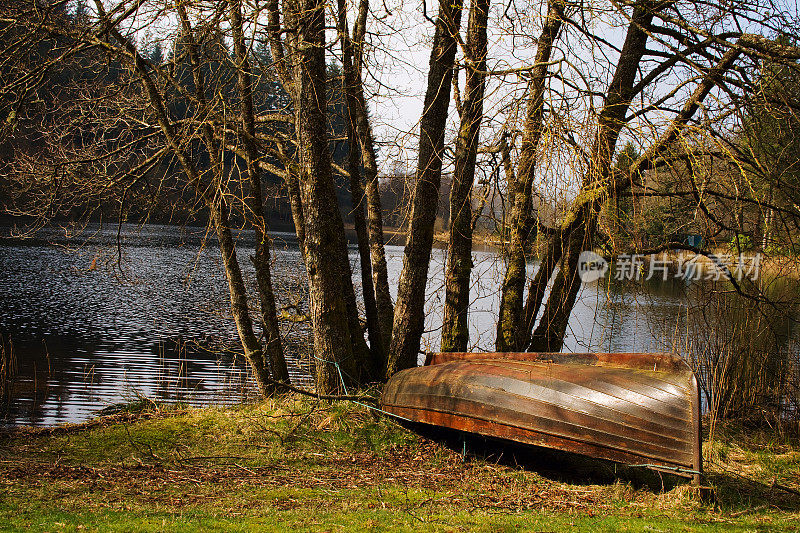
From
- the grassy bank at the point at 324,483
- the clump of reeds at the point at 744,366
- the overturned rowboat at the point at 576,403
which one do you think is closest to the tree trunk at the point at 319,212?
the grassy bank at the point at 324,483

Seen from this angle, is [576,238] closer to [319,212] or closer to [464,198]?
[464,198]

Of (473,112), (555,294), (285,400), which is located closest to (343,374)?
(285,400)

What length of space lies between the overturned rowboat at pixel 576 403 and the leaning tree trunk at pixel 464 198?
45.2 inches

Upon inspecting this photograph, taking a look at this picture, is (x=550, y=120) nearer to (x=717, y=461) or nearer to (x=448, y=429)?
(x=448, y=429)

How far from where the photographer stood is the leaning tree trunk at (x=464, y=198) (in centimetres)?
728

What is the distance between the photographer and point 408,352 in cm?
782

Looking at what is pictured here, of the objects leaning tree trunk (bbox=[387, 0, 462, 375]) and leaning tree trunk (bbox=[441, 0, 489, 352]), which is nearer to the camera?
leaning tree trunk (bbox=[441, 0, 489, 352])

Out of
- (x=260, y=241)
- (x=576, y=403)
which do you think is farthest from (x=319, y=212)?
(x=576, y=403)

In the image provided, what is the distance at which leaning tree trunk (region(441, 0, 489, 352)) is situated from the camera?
7.28m

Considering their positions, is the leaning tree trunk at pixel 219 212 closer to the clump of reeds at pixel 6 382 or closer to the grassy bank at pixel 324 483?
the grassy bank at pixel 324 483

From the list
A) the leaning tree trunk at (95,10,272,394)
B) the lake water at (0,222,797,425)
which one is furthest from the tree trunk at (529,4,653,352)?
the leaning tree trunk at (95,10,272,394)

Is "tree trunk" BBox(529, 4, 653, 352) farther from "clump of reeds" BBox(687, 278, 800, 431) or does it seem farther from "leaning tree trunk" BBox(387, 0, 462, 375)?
"clump of reeds" BBox(687, 278, 800, 431)

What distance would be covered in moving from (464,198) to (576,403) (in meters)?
3.05

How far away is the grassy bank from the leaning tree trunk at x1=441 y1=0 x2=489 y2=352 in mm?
1728
